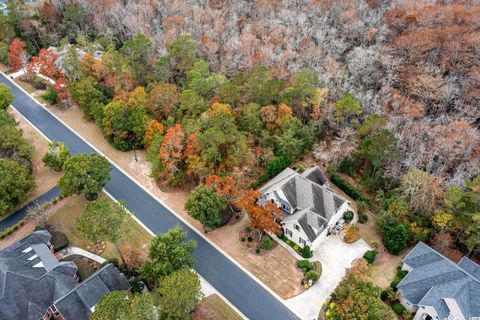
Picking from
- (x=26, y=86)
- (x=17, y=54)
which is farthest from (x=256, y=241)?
(x=17, y=54)

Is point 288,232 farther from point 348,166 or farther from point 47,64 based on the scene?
point 47,64

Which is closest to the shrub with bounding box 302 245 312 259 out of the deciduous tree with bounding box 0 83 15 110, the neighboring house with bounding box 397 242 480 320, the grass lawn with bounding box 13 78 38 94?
the neighboring house with bounding box 397 242 480 320

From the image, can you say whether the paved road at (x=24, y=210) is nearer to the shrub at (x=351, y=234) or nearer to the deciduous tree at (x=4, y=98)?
the deciduous tree at (x=4, y=98)

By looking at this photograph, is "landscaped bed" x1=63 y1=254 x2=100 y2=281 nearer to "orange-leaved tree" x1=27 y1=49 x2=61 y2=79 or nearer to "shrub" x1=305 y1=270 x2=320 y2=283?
"shrub" x1=305 y1=270 x2=320 y2=283

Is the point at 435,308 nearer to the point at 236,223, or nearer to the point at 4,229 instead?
the point at 236,223

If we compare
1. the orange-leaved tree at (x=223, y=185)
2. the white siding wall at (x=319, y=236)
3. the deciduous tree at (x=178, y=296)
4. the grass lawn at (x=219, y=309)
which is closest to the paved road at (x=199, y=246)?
the grass lawn at (x=219, y=309)
